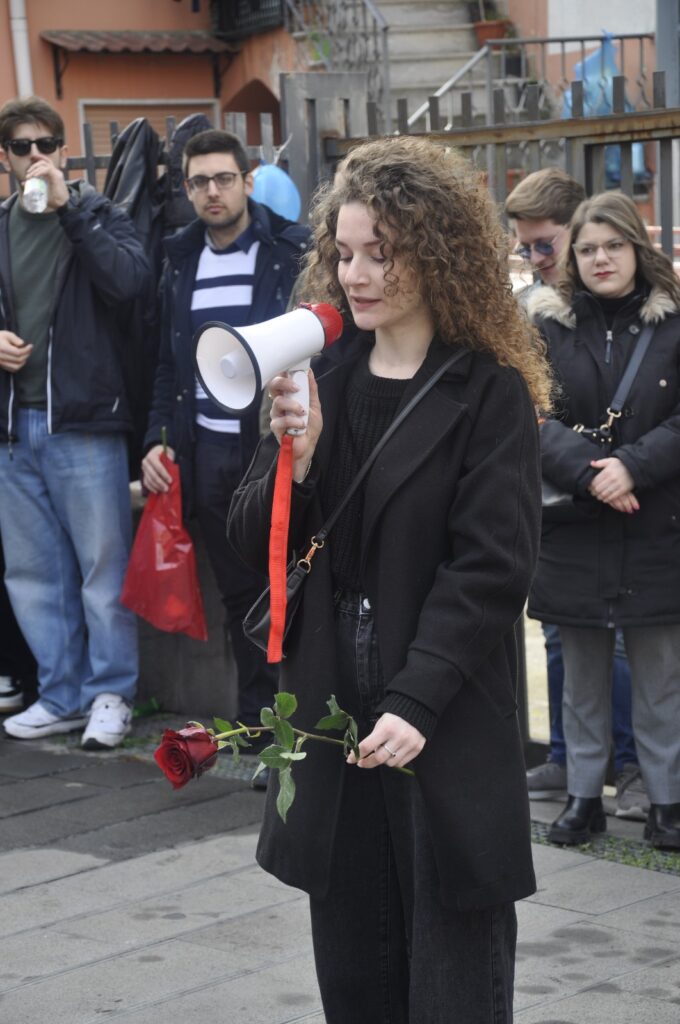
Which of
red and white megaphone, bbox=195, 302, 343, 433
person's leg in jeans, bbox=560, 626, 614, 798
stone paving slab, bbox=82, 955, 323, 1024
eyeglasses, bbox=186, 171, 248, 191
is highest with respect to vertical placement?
eyeglasses, bbox=186, 171, 248, 191

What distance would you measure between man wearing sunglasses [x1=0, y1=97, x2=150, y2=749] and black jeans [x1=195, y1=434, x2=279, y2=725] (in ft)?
1.53

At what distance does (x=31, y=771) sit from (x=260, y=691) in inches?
35.4

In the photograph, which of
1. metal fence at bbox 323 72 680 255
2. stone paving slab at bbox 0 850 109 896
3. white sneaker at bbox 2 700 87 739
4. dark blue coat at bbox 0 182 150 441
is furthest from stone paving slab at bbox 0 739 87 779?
metal fence at bbox 323 72 680 255

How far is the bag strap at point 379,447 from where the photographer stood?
2.77 meters

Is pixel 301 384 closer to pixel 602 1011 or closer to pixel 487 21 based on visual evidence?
pixel 602 1011

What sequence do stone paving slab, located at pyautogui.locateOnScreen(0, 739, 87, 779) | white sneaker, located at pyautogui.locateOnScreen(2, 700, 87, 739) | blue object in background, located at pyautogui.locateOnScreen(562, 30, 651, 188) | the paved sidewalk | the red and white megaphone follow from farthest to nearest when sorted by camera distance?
1. blue object in background, located at pyautogui.locateOnScreen(562, 30, 651, 188)
2. white sneaker, located at pyautogui.locateOnScreen(2, 700, 87, 739)
3. stone paving slab, located at pyautogui.locateOnScreen(0, 739, 87, 779)
4. the paved sidewalk
5. the red and white megaphone

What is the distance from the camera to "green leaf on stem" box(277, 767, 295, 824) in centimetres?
263

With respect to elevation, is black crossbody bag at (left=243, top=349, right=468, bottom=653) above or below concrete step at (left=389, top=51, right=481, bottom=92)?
below

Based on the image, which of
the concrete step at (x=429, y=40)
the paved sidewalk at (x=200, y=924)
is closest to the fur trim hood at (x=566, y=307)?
the paved sidewalk at (x=200, y=924)

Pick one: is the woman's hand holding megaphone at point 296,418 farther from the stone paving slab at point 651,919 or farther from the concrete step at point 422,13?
the concrete step at point 422,13

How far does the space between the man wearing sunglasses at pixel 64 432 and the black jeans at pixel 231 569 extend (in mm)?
466

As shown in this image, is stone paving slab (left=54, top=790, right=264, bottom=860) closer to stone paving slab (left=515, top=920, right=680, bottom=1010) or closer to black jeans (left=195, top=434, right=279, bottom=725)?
black jeans (left=195, top=434, right=279, bottom=725)

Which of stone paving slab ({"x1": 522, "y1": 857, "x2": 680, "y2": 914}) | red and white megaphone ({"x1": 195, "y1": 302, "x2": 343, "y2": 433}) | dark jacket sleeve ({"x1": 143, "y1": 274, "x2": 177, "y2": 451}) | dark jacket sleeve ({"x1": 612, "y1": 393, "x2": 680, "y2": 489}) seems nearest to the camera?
red and white megaphone ({"x1": 195, "y1": 302, "x2": 343, "y2": 433})

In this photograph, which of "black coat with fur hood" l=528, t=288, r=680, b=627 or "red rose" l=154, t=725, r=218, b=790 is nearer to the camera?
"red rose" l=154, t=725, r=218, b=790
